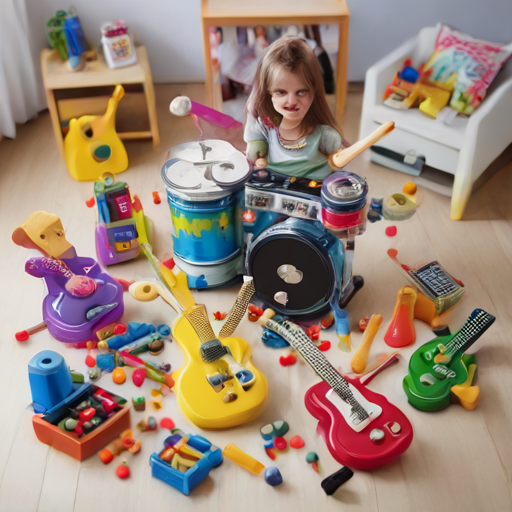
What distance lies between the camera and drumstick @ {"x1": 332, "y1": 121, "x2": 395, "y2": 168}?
1.36 m

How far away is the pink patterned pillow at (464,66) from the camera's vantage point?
6.81 ft

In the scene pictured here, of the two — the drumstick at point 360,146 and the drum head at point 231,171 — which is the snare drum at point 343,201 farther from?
the drum head at point 231,171

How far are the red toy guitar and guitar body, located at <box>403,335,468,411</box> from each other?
0.08 meters

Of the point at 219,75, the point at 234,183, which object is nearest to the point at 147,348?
the point at 234,183

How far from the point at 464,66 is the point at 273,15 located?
26.2 inches

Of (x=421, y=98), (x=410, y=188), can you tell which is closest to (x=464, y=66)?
(x=421, y=98)

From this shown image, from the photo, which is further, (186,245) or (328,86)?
(328,86)

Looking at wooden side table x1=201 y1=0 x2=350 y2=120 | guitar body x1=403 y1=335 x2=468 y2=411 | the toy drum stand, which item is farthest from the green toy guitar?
wooden side table x1=201 y1=0 x2=350 y2=120

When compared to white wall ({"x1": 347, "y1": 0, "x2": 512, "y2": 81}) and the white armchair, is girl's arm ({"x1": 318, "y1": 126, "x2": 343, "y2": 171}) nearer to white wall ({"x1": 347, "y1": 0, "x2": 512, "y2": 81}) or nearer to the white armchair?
the white armchair

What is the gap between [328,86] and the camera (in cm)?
236

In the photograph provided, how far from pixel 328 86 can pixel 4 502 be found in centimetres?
174

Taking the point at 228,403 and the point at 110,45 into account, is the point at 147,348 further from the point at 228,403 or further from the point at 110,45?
the point at 110,45

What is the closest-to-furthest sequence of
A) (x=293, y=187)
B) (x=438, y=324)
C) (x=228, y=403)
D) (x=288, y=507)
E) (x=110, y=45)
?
(x=288, y=507) < (x=228, y=403) < (x=293, y=187) < (x=438, y=324) < (x=110, y=45)

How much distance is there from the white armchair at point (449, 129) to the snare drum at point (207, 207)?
71 cm
